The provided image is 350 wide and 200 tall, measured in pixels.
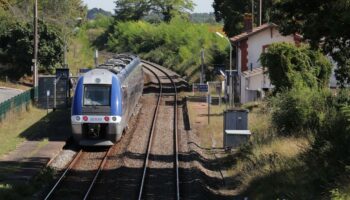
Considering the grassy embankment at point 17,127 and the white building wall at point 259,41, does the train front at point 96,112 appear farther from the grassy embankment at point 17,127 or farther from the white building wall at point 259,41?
the white building wall at point 259,41

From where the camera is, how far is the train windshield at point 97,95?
25641mm

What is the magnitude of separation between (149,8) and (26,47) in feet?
245

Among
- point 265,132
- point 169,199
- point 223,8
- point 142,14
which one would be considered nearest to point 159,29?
point 142,14

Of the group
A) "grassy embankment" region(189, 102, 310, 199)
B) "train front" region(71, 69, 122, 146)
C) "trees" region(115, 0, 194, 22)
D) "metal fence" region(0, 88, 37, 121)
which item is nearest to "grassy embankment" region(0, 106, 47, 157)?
"metal fence" region(0, 88, 37, 121)

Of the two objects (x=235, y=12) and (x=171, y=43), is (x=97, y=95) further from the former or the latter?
(x=171, y=43)

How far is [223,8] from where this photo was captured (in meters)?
59.7

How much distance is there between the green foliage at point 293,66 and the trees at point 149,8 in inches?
3337

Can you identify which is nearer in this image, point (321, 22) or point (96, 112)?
point (321, 22)

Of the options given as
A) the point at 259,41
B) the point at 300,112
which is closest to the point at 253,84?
the point at 259,41

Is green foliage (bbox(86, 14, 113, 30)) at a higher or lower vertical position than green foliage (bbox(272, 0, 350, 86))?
higher

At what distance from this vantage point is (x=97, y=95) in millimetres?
25828

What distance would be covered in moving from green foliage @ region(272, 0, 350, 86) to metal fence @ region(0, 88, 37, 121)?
56.2 ft

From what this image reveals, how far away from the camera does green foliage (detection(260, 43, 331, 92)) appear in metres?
34.2

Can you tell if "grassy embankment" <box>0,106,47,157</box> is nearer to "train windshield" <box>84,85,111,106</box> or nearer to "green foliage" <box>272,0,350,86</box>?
"train windshield" <box>84,85,111,106</box>
